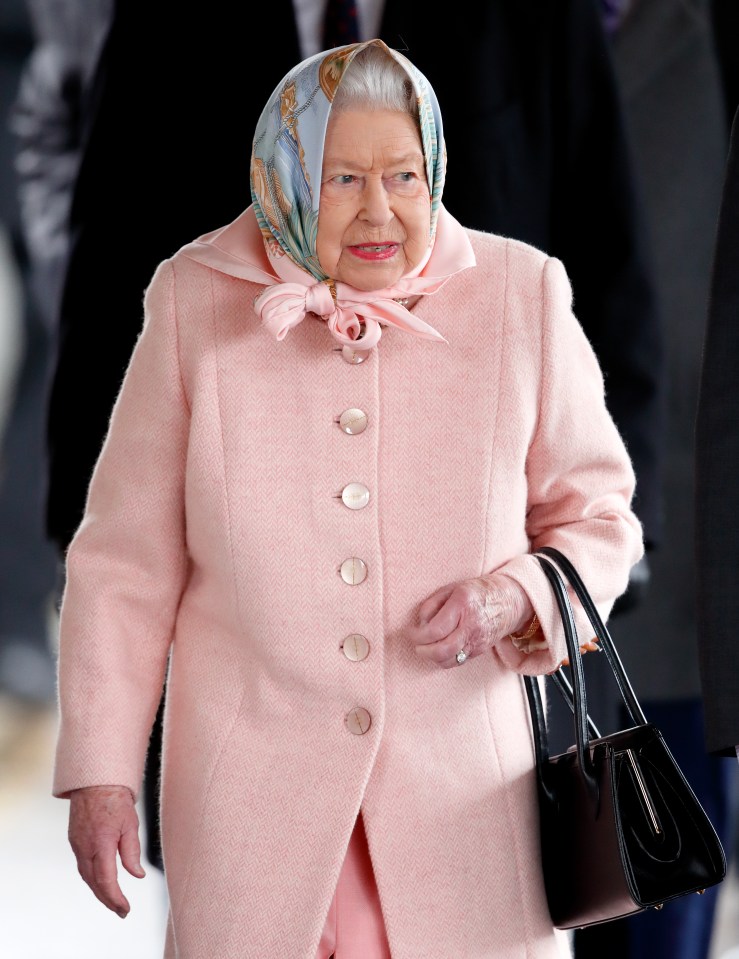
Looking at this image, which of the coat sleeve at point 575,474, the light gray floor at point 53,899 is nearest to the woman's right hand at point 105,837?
the coat sleeve at point 575,474

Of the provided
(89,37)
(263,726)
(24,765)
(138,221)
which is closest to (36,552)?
(24,765)

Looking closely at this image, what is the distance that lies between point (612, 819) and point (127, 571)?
750mm

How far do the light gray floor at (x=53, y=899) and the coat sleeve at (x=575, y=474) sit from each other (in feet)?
7.43

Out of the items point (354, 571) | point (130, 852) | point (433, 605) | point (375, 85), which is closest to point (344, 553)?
point (354, 571)

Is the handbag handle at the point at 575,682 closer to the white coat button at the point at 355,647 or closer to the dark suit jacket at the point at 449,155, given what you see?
the white coat button at the point at 355,647

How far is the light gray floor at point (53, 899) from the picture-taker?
13.7 feet

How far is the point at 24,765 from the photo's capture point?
587 centimetres

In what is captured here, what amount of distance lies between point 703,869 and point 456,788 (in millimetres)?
342

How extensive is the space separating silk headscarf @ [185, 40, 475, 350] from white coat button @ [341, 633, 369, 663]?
391mm

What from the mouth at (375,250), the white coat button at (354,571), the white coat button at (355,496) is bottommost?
the white coat button at (354,571)

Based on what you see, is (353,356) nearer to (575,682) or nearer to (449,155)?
(575,682)

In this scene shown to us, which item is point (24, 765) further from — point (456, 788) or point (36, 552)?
point (456, 788)

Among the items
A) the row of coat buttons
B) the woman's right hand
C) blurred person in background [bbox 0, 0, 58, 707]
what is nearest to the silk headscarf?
the row of coat buttons

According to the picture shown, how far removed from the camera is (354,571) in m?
2.03
